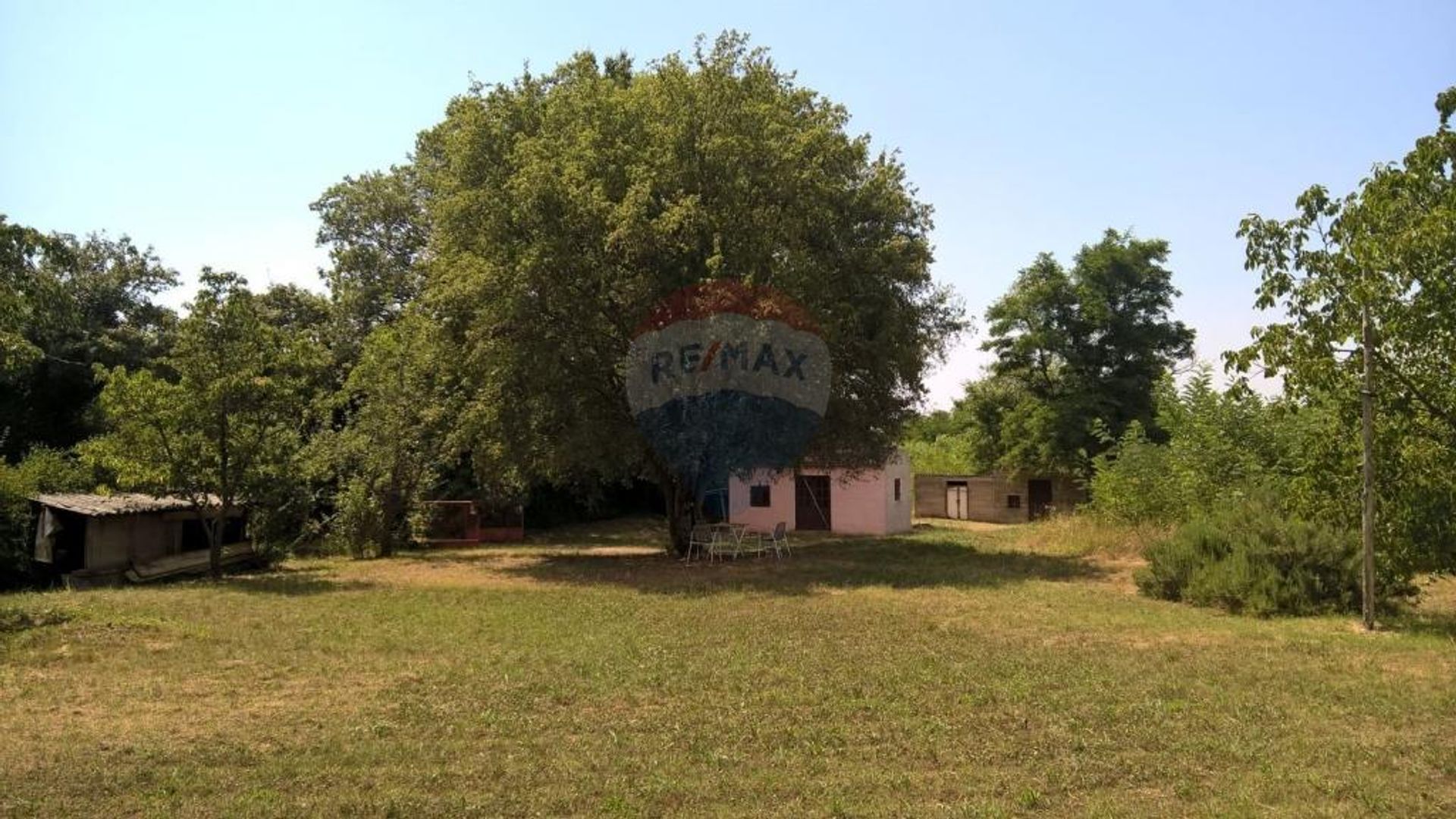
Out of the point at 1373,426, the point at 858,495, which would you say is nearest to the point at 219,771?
the point at 1373,426

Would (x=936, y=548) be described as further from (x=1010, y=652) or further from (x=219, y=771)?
(x=219, y=771)

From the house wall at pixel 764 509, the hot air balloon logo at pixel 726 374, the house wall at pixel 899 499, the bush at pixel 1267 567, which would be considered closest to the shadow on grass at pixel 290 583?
the hot air balloon logo at pixel 726 374

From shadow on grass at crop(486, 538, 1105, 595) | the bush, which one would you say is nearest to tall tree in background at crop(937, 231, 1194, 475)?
shadow on grass at crop(486, 538, 1105, 595)

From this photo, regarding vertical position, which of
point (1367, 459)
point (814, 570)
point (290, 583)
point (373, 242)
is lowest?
point (290, 583)

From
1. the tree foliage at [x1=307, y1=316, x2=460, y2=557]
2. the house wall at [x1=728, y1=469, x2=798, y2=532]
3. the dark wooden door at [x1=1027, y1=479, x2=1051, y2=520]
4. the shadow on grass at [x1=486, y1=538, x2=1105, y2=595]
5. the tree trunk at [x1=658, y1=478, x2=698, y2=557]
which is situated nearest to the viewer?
the shadow on grass at [x1=486, y1=538, x2=1105, y2=595]

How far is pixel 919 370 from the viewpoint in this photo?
71.9ft

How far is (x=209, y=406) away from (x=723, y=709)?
1499cm

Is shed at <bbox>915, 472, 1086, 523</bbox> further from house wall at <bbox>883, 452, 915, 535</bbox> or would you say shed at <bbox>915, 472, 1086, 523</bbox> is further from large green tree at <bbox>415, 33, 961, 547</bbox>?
large green tree at <bbox>415, 33, 961, 547</bbox>

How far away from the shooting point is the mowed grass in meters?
5.46

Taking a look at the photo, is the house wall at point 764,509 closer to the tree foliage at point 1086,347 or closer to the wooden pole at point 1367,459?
the tree foliage at point 1086,347

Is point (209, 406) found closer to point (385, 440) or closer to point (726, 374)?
point (385, 440)

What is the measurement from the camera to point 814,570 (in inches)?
755

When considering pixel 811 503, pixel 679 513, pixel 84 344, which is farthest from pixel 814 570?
pixel 84 344

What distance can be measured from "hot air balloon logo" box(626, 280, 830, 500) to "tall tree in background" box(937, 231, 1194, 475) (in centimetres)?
1957
